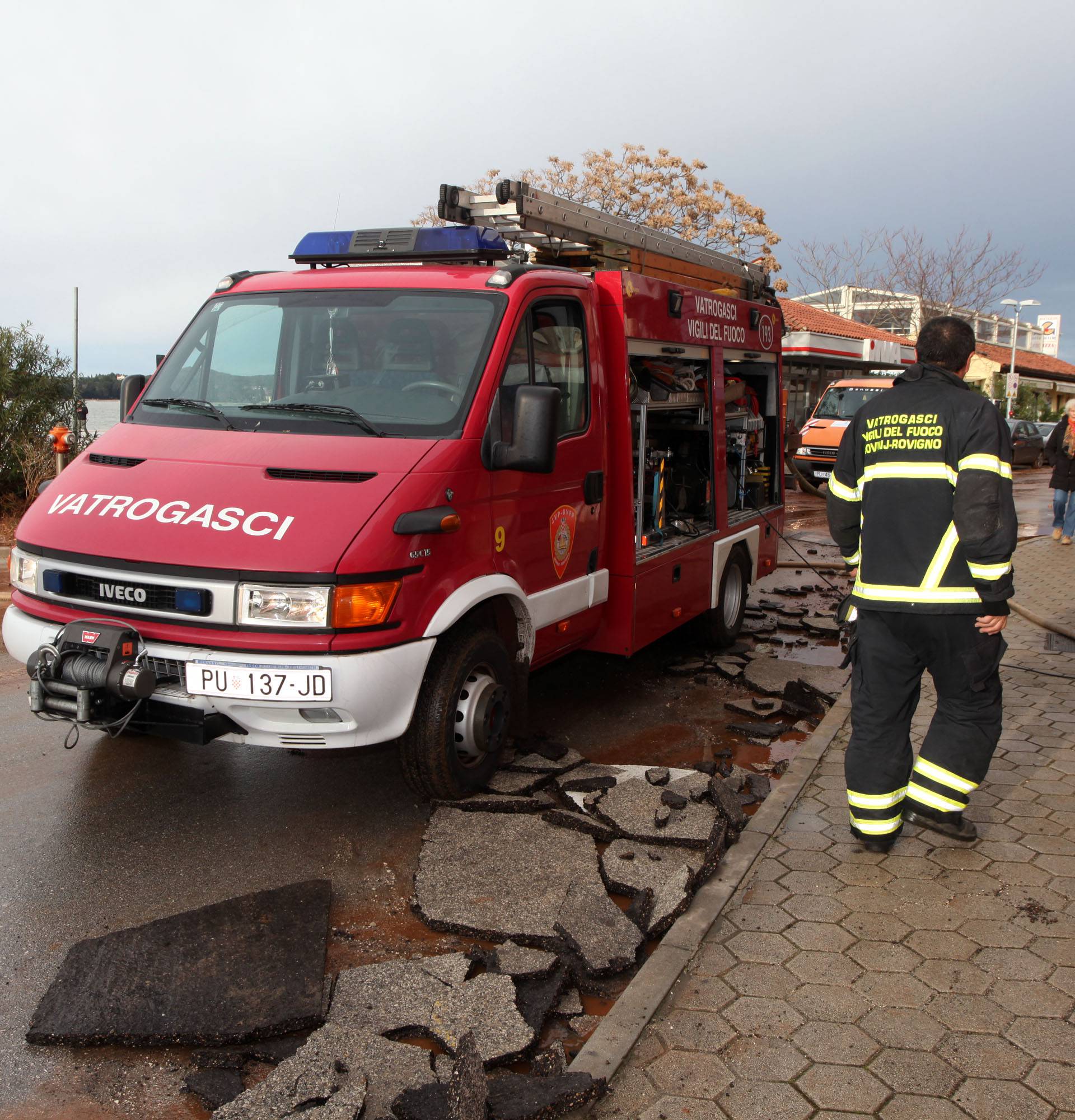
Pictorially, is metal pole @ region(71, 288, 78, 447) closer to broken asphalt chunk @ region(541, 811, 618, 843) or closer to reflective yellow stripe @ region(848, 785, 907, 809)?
broken asphalt chunk @ region(541, 811, 618, 843)

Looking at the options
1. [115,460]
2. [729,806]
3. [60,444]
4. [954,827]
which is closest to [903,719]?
[954,827]

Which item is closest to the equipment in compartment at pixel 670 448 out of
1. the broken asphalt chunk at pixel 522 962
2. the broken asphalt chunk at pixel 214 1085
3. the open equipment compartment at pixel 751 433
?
the open equipment compartment at pixel 751 433

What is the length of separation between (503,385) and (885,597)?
1.83 metres

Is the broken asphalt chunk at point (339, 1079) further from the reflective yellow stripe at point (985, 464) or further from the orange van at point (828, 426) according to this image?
the orange van at point (828, 426)

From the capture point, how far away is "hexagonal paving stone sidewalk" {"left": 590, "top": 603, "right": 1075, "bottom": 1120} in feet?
8.91

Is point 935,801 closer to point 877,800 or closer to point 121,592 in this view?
point 877,800

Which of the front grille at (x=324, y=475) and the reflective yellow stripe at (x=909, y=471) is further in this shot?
the front grille at (x=324, y=475)

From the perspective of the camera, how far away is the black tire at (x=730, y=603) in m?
7.43

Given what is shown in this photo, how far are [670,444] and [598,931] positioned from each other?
13.1 ft

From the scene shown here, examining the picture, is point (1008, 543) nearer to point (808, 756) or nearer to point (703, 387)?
point (808, 756)

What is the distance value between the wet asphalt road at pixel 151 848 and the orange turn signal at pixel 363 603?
97 cm

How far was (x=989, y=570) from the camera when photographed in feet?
12.1

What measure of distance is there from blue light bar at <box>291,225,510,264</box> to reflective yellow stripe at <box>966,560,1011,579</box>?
2853mm

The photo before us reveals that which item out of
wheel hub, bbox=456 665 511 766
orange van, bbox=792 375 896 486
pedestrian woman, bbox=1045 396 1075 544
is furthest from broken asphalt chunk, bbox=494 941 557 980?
orange van, bbox=792 375 896 486
